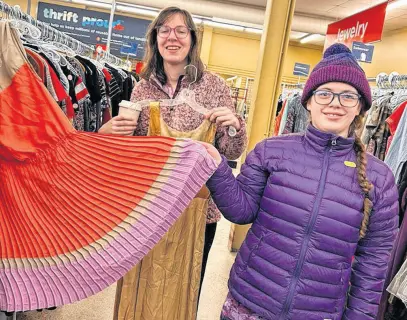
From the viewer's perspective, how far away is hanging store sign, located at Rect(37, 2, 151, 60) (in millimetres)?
9078

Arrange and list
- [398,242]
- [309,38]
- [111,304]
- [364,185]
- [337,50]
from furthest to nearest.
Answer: [309,38] → [111,304] → [398,242] → [337,50] → [364,185]

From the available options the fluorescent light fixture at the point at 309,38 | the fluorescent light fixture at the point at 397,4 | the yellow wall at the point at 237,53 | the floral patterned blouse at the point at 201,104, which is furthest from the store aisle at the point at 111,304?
the yellow wall at the point at 237,53

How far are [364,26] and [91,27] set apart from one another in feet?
19.6

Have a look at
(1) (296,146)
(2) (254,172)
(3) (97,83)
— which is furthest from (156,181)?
(3) (97,83)

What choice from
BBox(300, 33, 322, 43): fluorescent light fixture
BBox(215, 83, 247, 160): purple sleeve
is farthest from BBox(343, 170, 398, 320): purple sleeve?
BBox(300, 33, 322, 43): fluorescent light fixture

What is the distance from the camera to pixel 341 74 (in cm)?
152

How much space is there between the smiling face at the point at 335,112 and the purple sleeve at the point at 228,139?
0.33 metres

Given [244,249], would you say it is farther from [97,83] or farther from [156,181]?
[97,83]

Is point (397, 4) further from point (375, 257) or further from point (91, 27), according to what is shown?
point (375, 257)

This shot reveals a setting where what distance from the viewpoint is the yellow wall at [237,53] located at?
1644 cm

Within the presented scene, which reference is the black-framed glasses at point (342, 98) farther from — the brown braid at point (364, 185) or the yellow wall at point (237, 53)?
the yellow wall at point (237, 53)

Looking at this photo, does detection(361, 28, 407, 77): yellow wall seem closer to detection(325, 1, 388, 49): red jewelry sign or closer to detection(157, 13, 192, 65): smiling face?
detection(325, 1, 388, 49): red jewelry sign

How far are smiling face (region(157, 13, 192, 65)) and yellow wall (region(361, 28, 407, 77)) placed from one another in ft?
36.6

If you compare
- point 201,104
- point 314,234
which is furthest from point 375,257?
point 201,104
